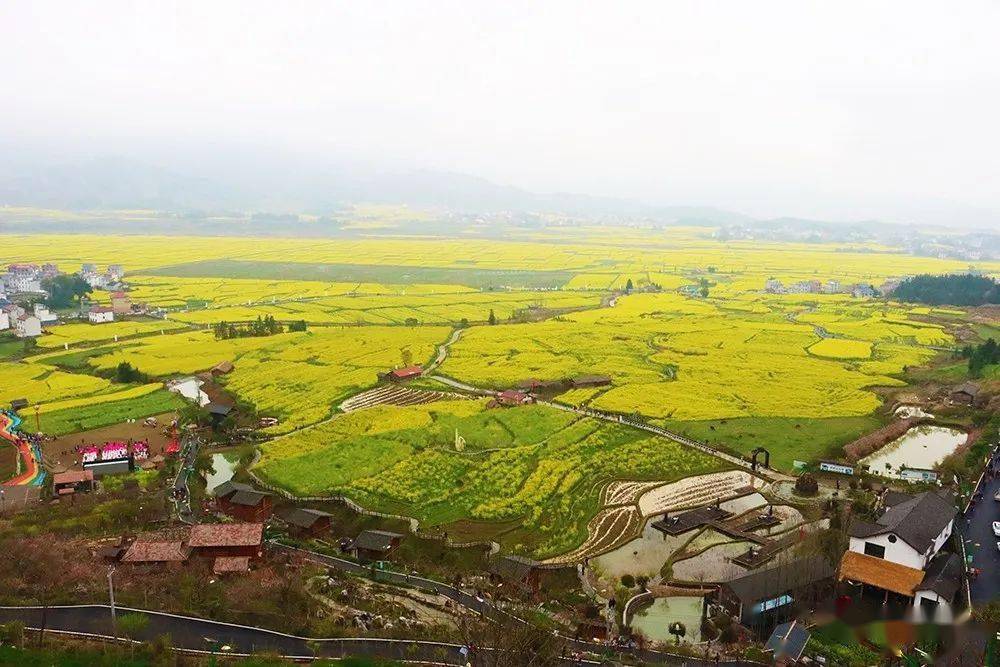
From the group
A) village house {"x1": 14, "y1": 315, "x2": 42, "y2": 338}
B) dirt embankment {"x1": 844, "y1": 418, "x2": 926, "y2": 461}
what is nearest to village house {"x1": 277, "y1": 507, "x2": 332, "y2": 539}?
dirt embankment {"x1": 844, "y1": 418, "x2": 926, "y2": 461}

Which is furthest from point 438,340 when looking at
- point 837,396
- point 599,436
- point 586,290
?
point 586,290

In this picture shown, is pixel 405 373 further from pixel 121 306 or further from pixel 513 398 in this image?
pixel 121 306

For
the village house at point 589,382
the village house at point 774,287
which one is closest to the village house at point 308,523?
the village house at point 589,382

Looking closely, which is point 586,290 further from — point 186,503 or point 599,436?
point 186,503

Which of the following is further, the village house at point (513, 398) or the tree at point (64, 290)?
the tree at point (64, 290)

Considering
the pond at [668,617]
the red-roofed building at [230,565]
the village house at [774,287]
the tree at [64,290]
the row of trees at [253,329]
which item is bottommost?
the pond at [668,617]

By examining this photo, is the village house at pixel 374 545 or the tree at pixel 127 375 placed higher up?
the tree at pixel 127 375

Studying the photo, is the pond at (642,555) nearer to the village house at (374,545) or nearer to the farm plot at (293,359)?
the village house at (374,545)

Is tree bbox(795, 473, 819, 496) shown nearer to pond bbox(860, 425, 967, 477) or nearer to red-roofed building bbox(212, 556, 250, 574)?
pond bbox(860, 425, 967, 477)

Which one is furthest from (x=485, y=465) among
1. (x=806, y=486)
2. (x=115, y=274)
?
(x=115, y=274)
